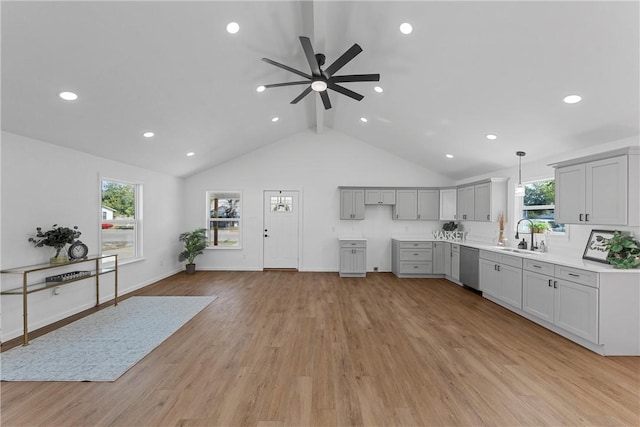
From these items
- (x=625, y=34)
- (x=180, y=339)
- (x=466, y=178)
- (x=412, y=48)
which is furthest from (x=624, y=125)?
(x=180, y=339)

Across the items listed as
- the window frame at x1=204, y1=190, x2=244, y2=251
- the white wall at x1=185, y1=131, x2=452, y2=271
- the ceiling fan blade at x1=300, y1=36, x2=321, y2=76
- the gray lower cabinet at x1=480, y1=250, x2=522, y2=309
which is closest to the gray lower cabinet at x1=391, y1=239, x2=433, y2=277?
the white wall at x1=185, y1=131, x2=452, y2=271

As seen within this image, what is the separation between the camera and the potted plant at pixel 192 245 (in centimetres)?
643

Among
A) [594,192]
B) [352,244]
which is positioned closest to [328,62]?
[594,192]

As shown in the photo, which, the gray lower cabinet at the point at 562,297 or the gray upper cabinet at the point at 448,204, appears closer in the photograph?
the gray lower cabinet at the point at 562,297

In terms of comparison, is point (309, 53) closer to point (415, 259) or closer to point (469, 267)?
point (469, 267)

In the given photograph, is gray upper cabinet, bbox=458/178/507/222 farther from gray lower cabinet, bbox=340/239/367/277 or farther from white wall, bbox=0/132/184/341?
white wall, bbox=0/132/184/341

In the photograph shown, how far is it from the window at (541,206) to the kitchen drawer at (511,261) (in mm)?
809

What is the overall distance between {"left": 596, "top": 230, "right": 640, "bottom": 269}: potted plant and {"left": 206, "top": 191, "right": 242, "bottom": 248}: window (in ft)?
21.9

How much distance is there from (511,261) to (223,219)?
6198mm

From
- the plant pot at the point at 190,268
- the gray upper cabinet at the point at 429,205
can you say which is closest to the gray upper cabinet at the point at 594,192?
the gray upper cabinet at the point at 429,205

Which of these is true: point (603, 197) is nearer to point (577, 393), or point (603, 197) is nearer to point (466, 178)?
point (577, 393)

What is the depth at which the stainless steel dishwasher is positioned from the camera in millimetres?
5023

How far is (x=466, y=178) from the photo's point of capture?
21.5ft

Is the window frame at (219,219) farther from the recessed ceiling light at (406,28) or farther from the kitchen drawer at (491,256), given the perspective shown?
the kitchen drawer at (491,256)
